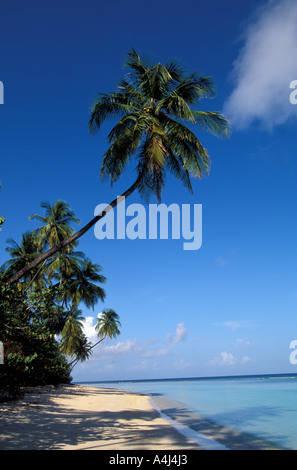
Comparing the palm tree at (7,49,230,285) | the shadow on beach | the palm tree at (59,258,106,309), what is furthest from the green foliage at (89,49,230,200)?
the palm tree at (59,258,106,309)

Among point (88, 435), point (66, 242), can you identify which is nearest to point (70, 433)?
point (88, 435)

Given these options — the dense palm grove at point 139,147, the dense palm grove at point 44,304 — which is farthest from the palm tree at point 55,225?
the dense palm grove at point 139,147

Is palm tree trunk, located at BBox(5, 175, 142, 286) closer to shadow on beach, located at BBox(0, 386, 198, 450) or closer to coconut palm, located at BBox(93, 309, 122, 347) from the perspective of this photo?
shadow on beach, located at BBox(0, 386, 198, 450)

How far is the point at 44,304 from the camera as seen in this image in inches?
406

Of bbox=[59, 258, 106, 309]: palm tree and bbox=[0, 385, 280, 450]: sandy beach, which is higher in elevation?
bbox=[59, 258, 106, 309]: palm tree

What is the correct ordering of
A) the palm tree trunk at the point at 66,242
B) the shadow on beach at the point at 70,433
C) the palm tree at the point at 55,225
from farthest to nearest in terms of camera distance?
the palm tree at the point at 55,225
the palm tree trunk at the point at 66,242
the shadow on beach at the point at 70,433

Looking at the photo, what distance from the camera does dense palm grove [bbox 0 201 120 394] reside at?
10180mm

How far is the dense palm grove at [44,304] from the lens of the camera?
401 inches

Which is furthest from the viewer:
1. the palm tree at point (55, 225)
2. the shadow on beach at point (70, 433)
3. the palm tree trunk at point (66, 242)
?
the palm tree at point (55, 225)

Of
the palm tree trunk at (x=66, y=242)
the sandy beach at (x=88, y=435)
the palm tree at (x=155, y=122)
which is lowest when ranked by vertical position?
the sandy beach at (x=88, y=435)

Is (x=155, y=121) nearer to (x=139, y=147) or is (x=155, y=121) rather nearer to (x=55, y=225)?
(x=139, y=147)

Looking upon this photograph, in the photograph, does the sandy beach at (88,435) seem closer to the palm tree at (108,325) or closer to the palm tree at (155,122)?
the palm tree at (155,122)
